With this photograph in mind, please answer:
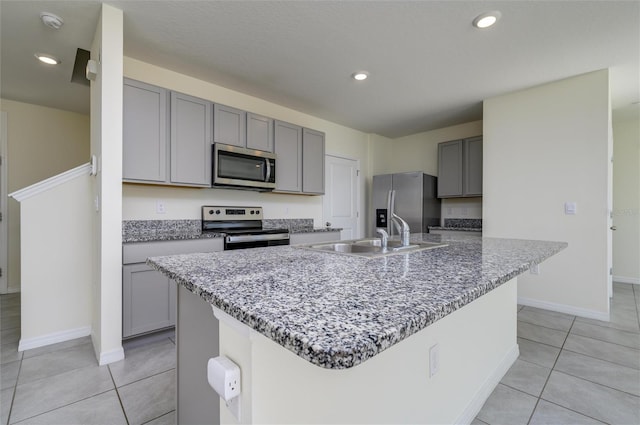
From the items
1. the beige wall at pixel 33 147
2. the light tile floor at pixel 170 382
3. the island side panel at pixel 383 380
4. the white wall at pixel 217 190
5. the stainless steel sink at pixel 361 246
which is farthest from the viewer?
the beige wall at pixel 33 147

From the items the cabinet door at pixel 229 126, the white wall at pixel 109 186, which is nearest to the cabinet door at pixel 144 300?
the white wall at pixel 109 186

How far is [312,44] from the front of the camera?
2416 mm

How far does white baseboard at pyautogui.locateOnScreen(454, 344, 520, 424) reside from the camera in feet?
4.59

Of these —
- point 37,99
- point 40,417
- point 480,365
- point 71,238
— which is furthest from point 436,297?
point 37,99

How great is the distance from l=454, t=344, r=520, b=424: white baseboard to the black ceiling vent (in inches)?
148

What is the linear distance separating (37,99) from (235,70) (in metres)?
2.69

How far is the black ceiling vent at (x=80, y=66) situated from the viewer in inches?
101

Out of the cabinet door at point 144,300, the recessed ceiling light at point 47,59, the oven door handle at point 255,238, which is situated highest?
the recessed ceiling light at point 47,59

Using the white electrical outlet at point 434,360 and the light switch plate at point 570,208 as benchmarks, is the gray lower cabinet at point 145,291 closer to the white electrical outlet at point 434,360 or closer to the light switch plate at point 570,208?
the white electrical outlet at point 434,360

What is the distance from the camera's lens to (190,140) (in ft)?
9.00

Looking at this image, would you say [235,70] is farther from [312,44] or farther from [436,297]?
[436,297]

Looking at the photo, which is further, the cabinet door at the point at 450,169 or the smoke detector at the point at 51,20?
the cabinet door at the point at 450,169

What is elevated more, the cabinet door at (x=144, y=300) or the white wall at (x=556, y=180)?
the white wall at (x=556, y=180)

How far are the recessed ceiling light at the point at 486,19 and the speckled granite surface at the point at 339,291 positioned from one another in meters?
1.73
